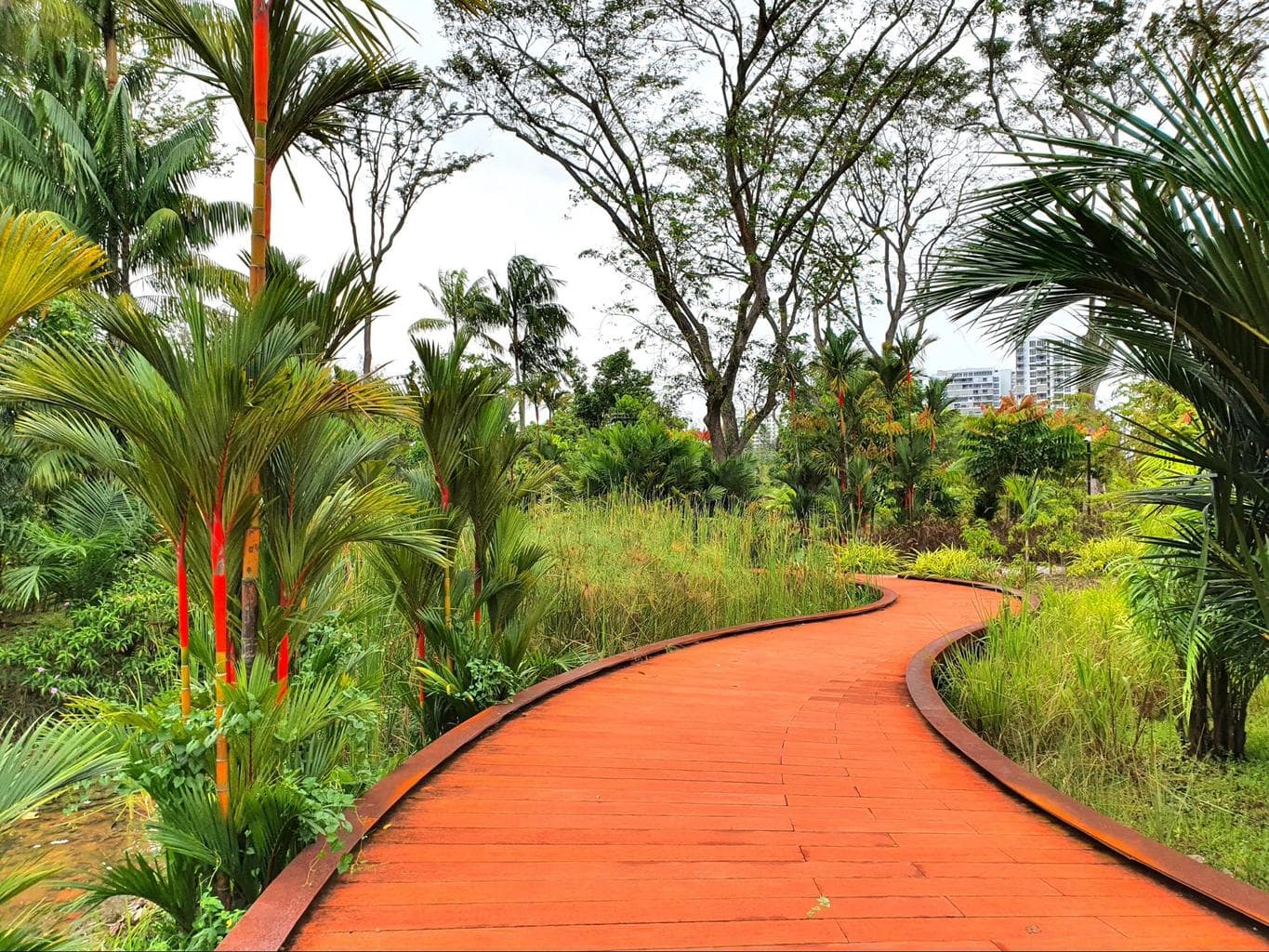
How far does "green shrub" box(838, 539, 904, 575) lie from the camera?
9938 millimetres

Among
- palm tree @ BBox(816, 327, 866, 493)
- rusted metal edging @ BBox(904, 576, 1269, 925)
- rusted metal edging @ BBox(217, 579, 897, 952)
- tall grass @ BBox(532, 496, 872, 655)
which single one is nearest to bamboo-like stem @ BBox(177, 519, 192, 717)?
rusted metal edging @ BBox(217, 579, 897, 952)

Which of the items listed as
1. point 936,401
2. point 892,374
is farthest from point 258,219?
point 936,401

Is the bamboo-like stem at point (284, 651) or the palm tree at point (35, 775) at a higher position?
the bamboo-like stem at point (284, 651)

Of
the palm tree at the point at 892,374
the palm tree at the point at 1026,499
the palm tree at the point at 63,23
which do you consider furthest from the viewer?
the palm tree at the point at 892,374

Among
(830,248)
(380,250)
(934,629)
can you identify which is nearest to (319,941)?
(934,629)

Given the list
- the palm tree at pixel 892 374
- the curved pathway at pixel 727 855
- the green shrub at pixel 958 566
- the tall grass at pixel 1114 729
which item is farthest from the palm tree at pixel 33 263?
the palm tree at pixel 892 374

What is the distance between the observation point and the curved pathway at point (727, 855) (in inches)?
68.2

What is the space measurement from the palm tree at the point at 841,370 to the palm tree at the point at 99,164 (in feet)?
32.9

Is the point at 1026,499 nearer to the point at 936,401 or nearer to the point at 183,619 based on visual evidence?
the point at 936,401

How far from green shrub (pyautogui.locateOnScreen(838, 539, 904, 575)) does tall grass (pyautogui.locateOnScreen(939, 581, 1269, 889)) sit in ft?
16.1

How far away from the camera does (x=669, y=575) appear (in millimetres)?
5801

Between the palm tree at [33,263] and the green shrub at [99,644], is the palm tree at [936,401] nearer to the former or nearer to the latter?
the green shrub at [99,644]

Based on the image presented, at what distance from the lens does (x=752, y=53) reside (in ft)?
41.2

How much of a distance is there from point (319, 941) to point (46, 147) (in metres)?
13.3
